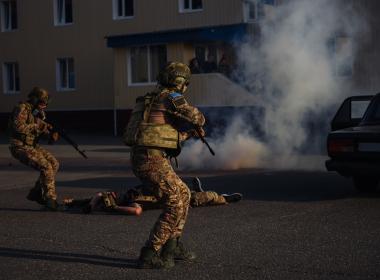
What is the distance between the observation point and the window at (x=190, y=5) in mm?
26983

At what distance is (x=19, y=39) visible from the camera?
107ft

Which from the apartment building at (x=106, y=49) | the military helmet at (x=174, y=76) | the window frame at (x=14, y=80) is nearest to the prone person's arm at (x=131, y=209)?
the military helmet at (x=174, y=76)

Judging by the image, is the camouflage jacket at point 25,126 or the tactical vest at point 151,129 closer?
the tactical vest at point 151,129

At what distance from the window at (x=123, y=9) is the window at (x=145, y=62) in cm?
202

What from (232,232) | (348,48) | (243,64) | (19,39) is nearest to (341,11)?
(348,48)

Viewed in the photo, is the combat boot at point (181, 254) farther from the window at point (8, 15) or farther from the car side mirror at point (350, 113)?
the window at point (8, 15)

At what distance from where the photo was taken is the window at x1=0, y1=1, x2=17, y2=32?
33438mm

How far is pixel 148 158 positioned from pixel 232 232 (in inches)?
77.5

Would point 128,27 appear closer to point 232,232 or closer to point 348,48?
point 348,48

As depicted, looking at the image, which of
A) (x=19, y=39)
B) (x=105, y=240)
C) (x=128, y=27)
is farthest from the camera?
(x=19, y=39)

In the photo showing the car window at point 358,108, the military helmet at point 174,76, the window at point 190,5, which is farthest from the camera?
the window at point 190,5

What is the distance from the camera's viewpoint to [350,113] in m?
11.2

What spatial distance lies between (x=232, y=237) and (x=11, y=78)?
92.8ft

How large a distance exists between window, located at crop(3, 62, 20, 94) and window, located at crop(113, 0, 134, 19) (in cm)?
666
